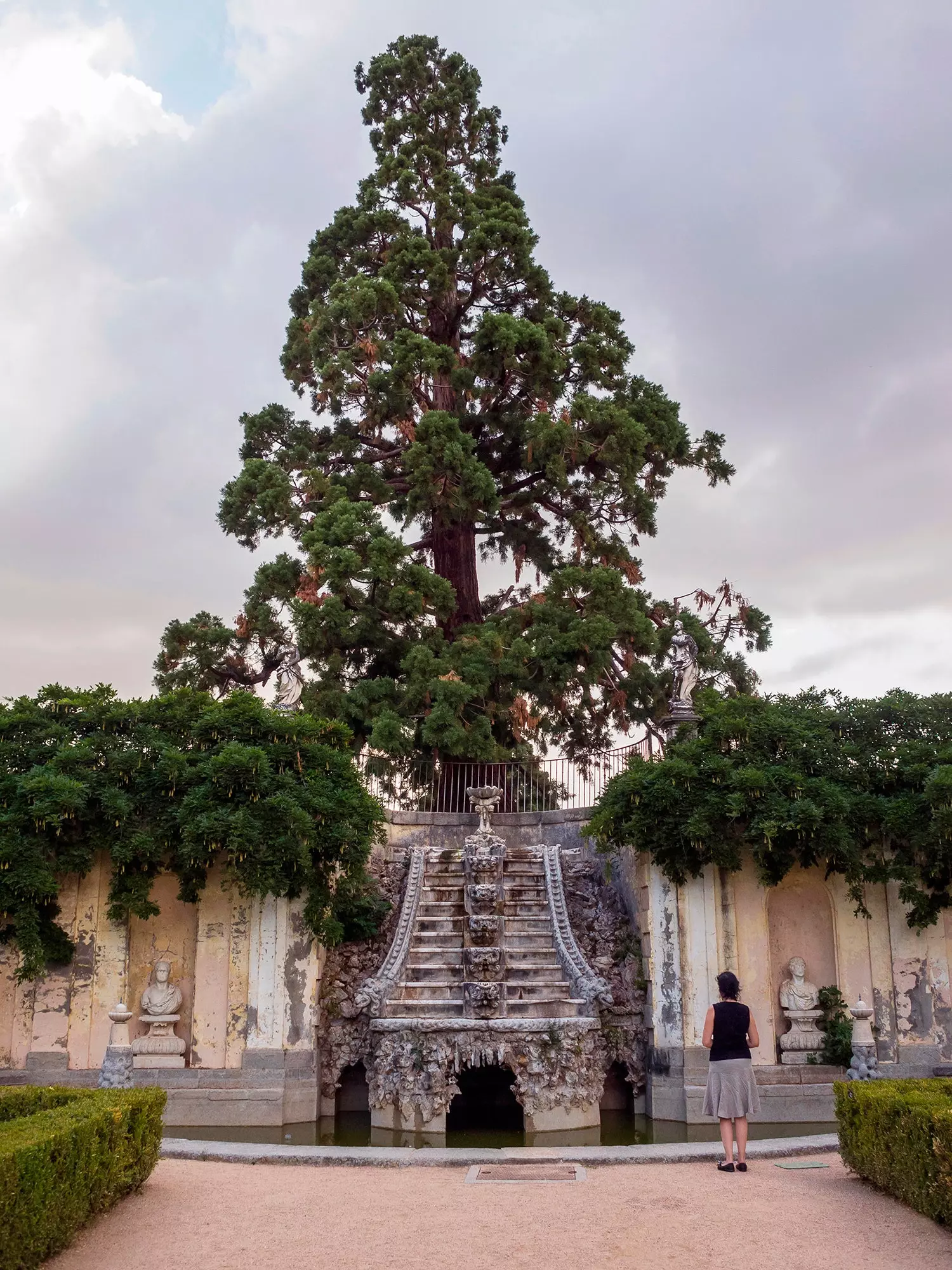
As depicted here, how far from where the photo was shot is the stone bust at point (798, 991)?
13.5 m

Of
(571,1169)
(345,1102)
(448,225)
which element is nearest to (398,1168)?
(571,1169)

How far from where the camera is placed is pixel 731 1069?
8.54 metres

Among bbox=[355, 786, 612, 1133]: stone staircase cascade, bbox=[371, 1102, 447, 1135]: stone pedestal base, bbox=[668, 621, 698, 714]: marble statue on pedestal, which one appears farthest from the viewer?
bbox=[668, 621, 698, 714]: marble statue on pedestal

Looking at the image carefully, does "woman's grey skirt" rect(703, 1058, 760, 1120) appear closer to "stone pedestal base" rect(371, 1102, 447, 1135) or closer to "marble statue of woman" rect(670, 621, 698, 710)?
"stone pedestal base" rect(371, 1102, 447, 1135)

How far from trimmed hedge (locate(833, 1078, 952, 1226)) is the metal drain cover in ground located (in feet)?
7.02

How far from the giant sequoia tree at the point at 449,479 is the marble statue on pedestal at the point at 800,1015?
20.7ft

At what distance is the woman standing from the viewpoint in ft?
28.0

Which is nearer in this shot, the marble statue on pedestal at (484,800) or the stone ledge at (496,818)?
the marble statue on pedestal at (484,800)

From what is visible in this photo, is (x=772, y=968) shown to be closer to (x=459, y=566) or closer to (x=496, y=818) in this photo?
(x=496, y=818)

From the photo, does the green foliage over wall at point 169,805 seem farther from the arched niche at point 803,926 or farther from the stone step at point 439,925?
the arched niche at point 803,926

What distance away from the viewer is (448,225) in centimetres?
2295

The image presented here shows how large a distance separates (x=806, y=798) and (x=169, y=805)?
798cm

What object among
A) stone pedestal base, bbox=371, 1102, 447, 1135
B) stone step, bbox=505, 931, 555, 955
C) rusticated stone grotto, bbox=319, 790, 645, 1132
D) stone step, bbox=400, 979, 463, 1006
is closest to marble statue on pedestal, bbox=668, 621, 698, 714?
rusticated stone grotto, bbox=319, 790, 645, 1132

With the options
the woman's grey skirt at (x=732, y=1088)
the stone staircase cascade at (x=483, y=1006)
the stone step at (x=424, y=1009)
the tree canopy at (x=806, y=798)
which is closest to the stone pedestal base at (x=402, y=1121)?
the stone staircase cascade at (x=483, y=1006)
